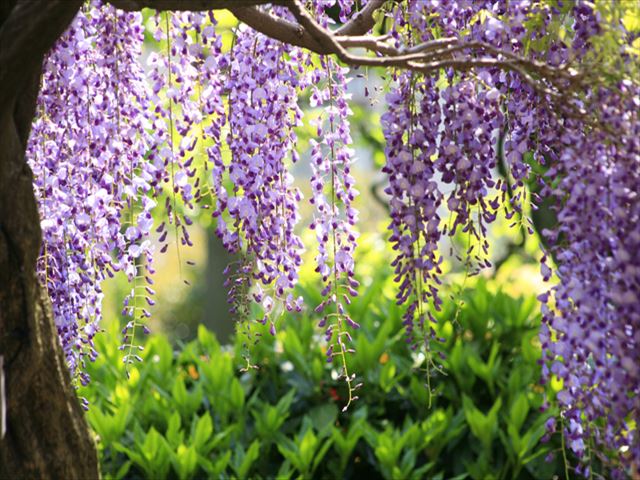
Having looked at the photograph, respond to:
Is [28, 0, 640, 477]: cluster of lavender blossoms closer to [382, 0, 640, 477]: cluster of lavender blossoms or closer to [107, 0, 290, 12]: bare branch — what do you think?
[382, 0, 640, 477]: cluster of lavender blossoms

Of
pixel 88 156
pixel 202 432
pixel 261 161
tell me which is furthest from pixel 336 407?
pixel 88 156

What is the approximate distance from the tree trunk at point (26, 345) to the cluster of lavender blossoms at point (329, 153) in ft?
1.89

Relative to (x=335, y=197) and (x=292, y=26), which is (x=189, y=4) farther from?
(x=335, y=197)

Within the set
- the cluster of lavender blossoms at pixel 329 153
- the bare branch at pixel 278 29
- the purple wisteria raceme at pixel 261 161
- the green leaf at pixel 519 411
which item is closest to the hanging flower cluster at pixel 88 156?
the cluster of lavender blossoms at pixel 329 153

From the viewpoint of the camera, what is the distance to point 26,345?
8.91 ft

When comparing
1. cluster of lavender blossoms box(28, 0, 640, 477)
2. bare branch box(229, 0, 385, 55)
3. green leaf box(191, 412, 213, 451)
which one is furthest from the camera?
green leaf box(191, 412, 213, 451)

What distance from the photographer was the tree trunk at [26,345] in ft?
8.56

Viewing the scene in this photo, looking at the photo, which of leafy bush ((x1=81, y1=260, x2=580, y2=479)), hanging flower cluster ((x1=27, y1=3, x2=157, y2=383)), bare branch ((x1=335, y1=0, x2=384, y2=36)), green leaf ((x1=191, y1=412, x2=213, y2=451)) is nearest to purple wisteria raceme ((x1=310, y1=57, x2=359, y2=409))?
bare branch ((x1=335, y1=0, x2=384, y2=36))

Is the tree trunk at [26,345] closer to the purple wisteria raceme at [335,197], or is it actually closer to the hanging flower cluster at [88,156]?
the hanging flower cluster at [88,156]

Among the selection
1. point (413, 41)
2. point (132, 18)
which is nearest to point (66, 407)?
point (132, 18)

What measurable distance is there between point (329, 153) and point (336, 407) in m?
2.10

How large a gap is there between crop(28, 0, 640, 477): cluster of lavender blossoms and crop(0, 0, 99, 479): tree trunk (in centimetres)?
58

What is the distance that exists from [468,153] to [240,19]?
0.79m

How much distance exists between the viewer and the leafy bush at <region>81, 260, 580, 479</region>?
4977 mm
